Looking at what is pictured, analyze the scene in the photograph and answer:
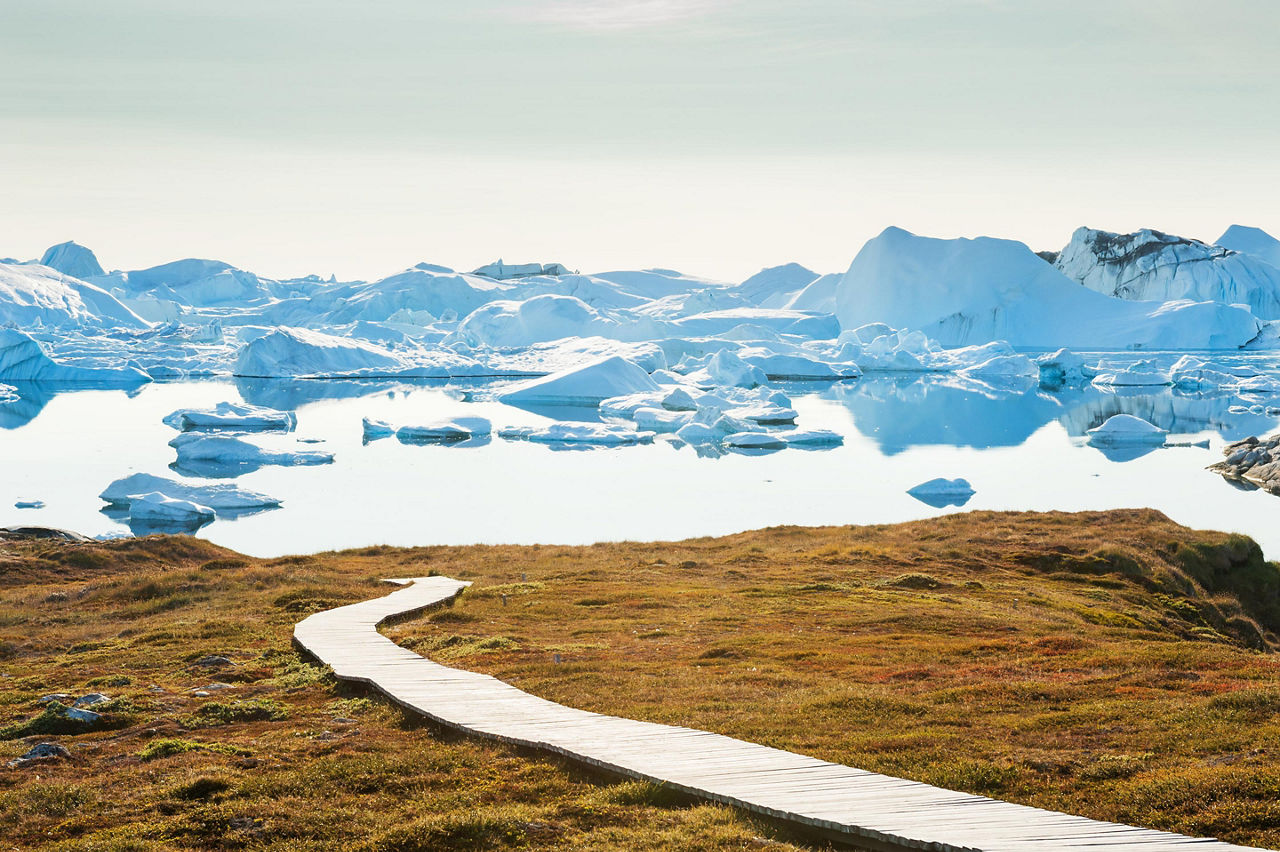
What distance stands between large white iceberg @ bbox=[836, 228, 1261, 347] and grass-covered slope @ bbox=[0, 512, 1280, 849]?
10017 centimetres

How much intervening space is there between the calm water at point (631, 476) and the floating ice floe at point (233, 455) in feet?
3.64

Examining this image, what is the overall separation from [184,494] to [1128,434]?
45697mm

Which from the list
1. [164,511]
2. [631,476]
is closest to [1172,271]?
[631,476]

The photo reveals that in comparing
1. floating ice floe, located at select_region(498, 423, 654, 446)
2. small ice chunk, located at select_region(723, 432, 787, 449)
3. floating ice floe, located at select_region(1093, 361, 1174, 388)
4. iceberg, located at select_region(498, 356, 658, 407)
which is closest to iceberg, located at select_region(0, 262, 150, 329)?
iceberg, located at select_region(498, 356, 658, 407)

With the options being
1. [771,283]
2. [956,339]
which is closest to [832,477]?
[956,339]

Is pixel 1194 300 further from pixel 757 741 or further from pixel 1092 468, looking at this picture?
pixel 757 741

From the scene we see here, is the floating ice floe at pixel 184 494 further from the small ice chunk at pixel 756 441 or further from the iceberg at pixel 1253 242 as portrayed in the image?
the iceberg at pixel 1253 242

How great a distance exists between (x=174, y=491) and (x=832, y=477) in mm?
26776

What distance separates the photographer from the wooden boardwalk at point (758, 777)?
6.65m

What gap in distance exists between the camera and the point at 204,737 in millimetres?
10414

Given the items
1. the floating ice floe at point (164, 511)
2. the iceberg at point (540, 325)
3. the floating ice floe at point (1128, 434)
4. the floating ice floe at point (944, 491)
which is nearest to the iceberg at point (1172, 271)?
the iceberg at point (540, 325)

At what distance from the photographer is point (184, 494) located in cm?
3944

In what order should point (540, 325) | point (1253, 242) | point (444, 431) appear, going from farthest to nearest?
point (1253, 242), point (540, 325), point (444, 431)

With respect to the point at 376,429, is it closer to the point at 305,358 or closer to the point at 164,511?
the point at 164,511
